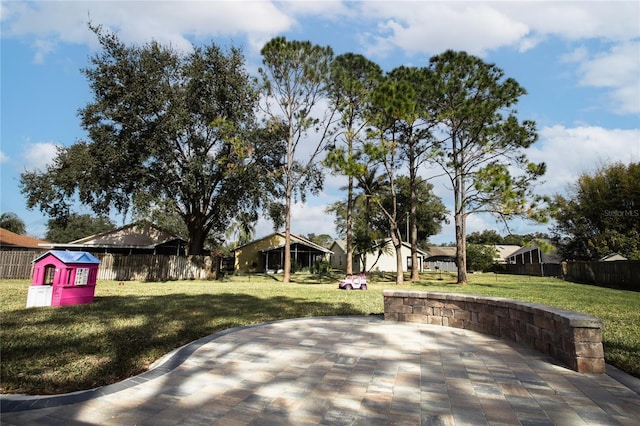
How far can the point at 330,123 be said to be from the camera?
23.6 meters

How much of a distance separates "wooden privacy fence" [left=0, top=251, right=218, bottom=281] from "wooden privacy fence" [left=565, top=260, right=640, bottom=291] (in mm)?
24245

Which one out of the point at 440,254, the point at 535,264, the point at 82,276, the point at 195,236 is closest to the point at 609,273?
the point at 535,264

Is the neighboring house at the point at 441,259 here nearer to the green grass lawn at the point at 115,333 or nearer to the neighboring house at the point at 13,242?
the green grass lawn at the point at 115,333

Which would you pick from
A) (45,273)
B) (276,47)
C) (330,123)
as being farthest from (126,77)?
(45,273)

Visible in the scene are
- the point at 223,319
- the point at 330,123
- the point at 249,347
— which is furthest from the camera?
the point at 330,123

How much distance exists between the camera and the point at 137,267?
2192 centimetres

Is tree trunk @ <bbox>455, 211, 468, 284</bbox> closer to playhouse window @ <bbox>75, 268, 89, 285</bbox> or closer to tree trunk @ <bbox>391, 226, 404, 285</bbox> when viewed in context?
tree trunk @ <bbox>391, 226, 404, 285</bbox>

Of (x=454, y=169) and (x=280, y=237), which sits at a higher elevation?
(x=454, y=169)

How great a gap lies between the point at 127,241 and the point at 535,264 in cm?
3623

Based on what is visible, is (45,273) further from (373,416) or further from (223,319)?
(373,416)

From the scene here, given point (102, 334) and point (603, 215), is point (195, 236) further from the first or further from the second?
point (603, 215)

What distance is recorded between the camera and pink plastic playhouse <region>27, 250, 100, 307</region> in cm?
807

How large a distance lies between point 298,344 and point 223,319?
275 cm

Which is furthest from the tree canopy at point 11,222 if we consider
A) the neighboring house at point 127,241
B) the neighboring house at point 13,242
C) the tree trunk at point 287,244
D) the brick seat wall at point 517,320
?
the brick seat wall at point 517,320
